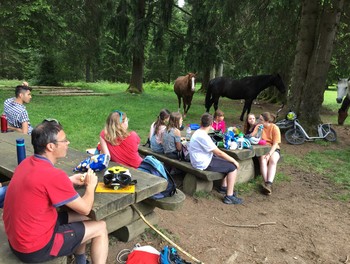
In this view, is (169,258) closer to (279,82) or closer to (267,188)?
(267,188)

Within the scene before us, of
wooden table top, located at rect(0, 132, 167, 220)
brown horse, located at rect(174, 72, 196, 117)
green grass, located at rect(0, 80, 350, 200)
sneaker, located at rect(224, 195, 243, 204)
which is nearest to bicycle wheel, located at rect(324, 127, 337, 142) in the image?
green grass, located at rect(0, 80, 350, 200)

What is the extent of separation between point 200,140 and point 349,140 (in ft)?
22.6

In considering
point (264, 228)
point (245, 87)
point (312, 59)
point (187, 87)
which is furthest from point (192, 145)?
point (245, 87)

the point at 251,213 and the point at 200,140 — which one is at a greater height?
the point at 200,140

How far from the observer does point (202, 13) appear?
1560 centimetres

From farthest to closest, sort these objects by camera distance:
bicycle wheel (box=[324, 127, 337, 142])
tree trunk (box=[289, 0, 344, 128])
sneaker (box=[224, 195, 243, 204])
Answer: bicycle wheel (box=[324, 127, 337, 142]) → tree trunk (box=[289, 0, 344, 128]) → sneaker (box=[224, 195, 243, 204])

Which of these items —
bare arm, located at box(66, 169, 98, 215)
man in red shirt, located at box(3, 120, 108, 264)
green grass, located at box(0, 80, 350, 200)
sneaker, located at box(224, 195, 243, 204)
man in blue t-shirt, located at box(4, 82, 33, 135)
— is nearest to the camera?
man in red shirt, located at box(3, 120, 108, 264)

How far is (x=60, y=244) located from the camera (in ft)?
7.86

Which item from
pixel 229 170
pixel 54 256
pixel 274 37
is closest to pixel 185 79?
pixel 274 37

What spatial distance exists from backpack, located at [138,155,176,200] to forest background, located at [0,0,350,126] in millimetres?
5553

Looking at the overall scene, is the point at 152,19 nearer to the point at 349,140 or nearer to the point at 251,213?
the point at 349,140

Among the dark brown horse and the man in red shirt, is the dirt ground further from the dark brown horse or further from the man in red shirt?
the dark brown horse

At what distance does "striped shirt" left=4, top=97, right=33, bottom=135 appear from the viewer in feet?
17.7

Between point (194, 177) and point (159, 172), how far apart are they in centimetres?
143
